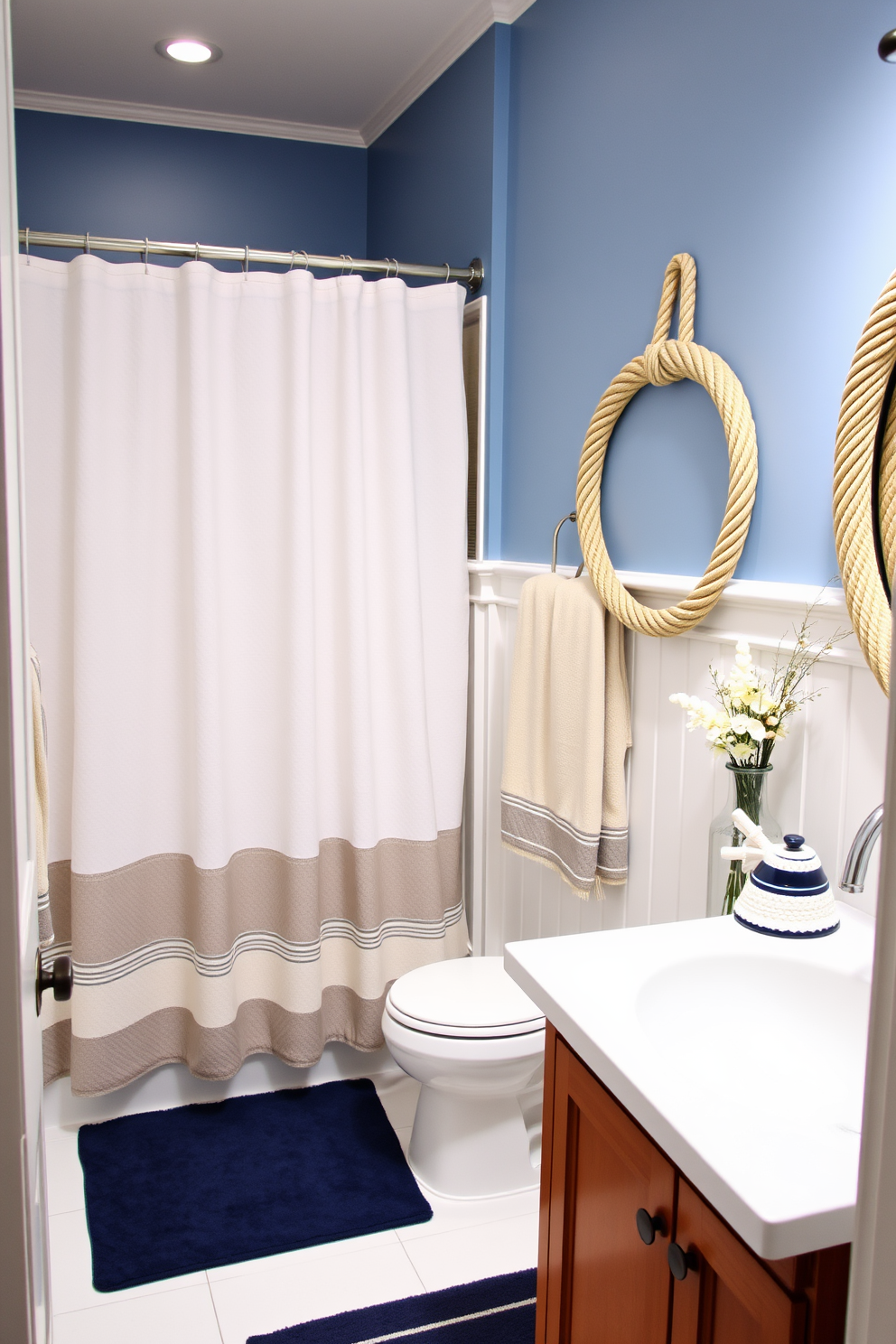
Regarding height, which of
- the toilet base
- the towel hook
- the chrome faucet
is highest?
the towel hook

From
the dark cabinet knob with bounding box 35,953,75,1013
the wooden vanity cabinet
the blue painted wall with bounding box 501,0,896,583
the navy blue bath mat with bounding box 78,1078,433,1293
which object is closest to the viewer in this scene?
the wooden vanity cabinet

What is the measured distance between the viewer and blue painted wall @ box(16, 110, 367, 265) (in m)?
2.99

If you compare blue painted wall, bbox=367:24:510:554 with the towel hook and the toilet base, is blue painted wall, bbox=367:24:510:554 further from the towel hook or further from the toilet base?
the toilet base

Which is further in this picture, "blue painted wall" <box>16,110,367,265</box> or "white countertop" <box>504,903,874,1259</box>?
"blue painted wall" <box>16,110,367,265</box>

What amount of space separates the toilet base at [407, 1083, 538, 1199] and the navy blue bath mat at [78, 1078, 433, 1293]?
86 mm

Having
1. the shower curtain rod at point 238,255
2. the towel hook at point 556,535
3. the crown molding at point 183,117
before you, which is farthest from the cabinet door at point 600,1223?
the crown molding at point 183,117

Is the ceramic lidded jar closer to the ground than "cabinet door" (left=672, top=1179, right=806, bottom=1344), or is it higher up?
higher up

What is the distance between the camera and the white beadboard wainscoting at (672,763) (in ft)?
4.83

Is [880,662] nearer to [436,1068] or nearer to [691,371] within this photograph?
[691,371]

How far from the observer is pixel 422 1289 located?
187 centimetres

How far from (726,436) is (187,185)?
2.15 metres

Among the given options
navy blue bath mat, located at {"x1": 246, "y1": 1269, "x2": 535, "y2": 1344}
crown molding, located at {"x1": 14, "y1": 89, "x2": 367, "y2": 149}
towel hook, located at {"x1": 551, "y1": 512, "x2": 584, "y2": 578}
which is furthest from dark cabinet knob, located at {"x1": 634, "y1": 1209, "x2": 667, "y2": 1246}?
crown molding, located at {"x1": 14, "y1": 89, "x2": 367, "y2": 149}

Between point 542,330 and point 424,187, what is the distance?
771 millimetres

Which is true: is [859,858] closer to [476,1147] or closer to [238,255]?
[476,1147]
